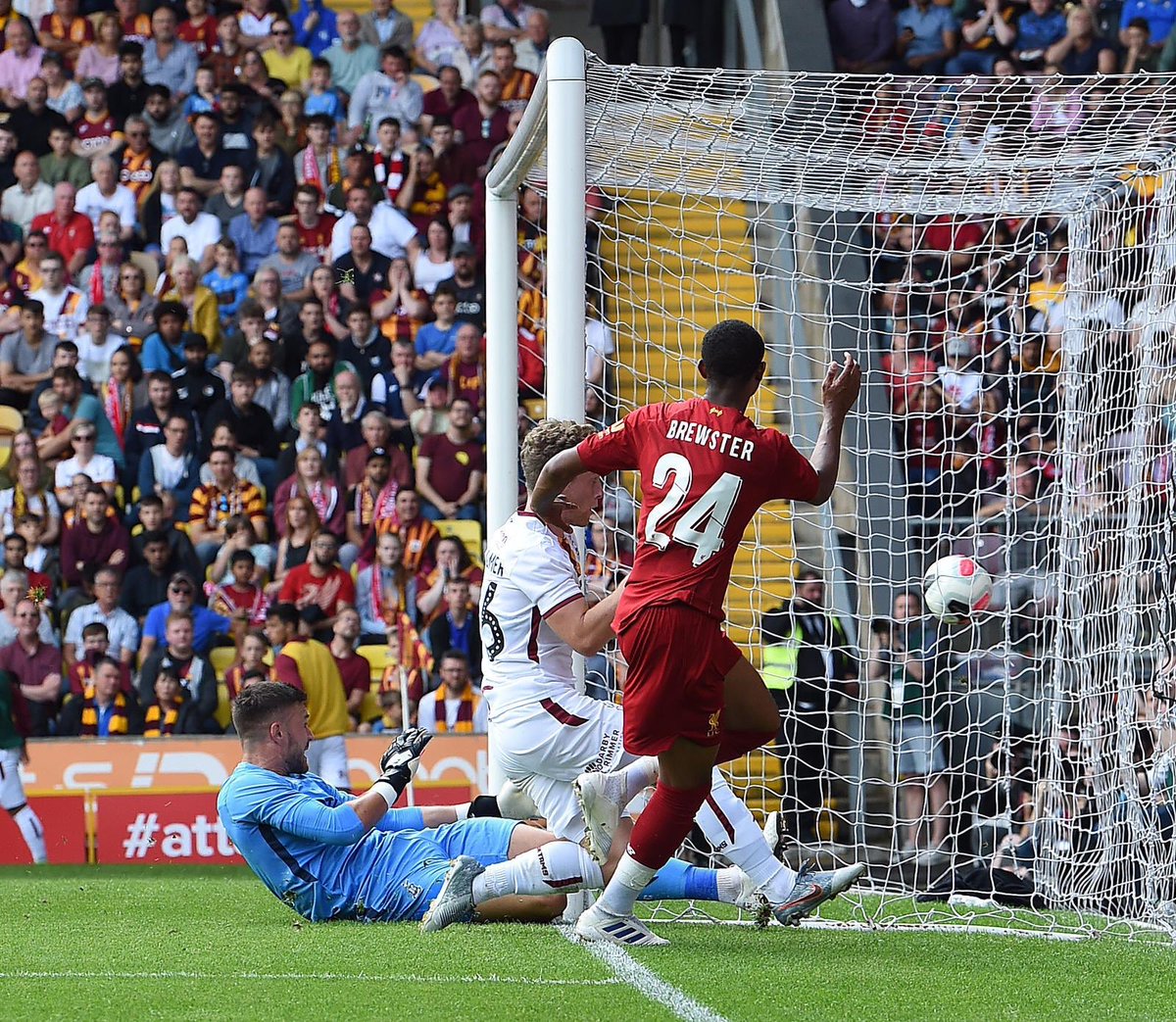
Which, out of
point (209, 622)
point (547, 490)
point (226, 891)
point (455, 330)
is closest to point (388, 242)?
point (455, 330)

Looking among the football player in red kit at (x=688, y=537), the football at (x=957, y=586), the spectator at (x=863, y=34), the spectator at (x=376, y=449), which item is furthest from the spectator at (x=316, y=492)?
the football player in red kit at (x=688, y=537)

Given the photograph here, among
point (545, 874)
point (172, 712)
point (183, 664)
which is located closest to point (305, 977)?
point (545, 874)

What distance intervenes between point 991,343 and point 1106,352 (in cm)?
162

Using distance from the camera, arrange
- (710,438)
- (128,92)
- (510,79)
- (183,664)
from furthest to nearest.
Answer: (128,92) < (510,79) < (183,664) < (710,438)

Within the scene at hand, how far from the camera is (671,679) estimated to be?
16.0ft

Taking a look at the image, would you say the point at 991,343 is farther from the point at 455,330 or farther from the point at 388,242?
the point at 388,242

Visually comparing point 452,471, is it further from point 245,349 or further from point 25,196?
point 25,196

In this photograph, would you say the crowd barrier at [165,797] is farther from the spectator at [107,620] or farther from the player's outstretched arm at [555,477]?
the player's outstretched arm at [555,477]

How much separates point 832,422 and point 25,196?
10671 millimetres

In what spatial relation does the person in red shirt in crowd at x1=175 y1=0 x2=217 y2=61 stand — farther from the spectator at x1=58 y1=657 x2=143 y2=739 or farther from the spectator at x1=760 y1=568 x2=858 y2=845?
the spectator at x1=760 y1=568 x2=858 y2=845

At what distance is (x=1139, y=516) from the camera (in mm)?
7281

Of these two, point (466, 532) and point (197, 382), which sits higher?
point (197, 382)

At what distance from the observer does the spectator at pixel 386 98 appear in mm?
14078

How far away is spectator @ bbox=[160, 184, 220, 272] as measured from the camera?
13383 millimetres
